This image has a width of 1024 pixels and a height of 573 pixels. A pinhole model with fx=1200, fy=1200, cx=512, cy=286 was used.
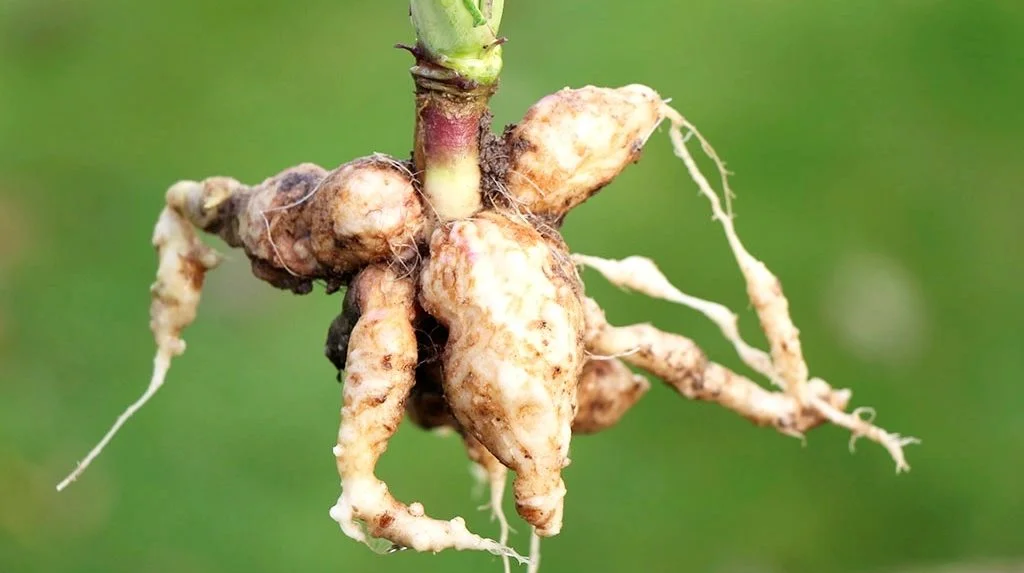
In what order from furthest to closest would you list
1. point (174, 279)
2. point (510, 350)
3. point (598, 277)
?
1. point (598, 277)
2. point (174, 279)
3. point (510, 350)

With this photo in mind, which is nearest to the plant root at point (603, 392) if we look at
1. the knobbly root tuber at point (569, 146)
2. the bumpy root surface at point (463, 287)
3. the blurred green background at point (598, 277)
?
the bumpy root surface at point (463, 287)

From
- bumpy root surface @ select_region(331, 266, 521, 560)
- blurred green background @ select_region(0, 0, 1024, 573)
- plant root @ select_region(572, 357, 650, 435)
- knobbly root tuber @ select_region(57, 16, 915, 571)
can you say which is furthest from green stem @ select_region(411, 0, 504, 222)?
blurred green background @ select_region(0, 0, 1024, 573)

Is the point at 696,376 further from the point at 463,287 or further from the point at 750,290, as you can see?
the point at 463,287

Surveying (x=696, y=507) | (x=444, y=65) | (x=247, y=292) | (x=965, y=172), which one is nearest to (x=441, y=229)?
(x=444, y=65)

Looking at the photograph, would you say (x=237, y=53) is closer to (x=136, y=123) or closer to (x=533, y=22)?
(x=136, y=123)

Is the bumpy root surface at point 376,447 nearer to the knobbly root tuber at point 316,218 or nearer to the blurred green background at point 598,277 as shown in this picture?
the knobbly root tuber at point 316,218

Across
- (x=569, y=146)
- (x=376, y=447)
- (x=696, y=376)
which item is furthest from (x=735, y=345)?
(x=376, y=447)
